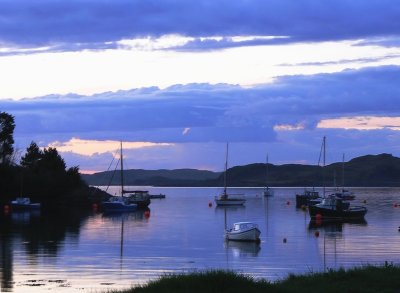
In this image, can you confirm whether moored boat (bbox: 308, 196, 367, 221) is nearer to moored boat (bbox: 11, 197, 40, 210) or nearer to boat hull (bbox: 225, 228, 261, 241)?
boat hull (bbox: 225, 228, 261, 241)

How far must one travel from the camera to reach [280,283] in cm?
1998

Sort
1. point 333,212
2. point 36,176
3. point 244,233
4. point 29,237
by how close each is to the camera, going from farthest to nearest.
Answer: point 36,176 → point 333,212 → point 29,237 → point 244,233

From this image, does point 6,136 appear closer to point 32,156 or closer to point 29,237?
point 32,156

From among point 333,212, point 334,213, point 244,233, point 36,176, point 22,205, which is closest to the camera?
point 244,233

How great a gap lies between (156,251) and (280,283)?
32065mm

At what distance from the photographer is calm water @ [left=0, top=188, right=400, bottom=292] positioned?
118 feet

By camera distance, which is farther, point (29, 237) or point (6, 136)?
point (6, 136)

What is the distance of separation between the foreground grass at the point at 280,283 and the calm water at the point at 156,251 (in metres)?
11.2

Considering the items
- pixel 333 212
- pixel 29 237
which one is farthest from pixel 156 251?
pixel 333 212

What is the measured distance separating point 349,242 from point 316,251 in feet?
25.0

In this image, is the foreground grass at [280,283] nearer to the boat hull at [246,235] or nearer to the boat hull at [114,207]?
the boat hull at [246,235]

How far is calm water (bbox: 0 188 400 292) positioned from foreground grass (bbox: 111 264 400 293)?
1124 cm

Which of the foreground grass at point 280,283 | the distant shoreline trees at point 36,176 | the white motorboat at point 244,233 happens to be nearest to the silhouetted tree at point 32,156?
the distant shoreline trees at point 36,176

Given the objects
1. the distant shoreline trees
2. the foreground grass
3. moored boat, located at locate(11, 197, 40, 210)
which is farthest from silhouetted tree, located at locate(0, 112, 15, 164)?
the foreground grass
